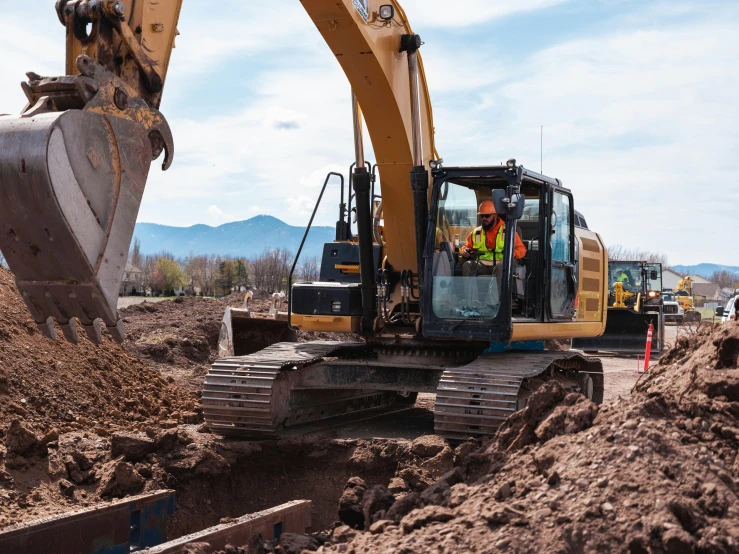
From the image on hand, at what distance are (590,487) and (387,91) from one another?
4.43m

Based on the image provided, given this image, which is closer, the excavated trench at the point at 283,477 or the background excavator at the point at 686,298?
the excavated trench at the point at 283,477

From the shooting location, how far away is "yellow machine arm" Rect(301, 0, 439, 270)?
7.02 metres

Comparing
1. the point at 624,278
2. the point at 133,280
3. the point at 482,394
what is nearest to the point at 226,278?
the point at 133,280

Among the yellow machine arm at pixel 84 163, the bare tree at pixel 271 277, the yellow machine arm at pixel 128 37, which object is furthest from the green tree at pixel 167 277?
the yellow machine arm at pixel 84 163

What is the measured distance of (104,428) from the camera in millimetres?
8453

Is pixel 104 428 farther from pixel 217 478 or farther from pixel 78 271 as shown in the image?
pixel 78 271

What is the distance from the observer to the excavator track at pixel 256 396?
782 cm

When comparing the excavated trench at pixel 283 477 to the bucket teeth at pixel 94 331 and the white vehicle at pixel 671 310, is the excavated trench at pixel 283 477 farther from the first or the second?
the white vehicle at pixel 671 310

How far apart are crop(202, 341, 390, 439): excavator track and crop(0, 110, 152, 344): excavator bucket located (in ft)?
9.54

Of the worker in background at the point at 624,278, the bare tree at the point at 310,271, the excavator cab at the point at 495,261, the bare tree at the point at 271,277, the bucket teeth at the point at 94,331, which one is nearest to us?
the bucket teeth at the point at 94,331

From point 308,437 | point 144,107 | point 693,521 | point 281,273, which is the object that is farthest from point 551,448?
point 281,273

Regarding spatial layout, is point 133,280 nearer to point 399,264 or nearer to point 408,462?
point 399,264

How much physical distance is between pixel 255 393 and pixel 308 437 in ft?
2.03

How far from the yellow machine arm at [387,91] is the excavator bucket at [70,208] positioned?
2.41 meters
